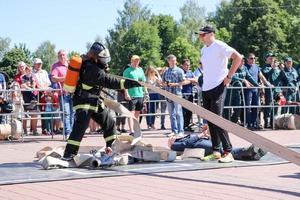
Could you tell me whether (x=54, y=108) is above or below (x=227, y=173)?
above

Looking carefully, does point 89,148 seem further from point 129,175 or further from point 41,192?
point 41,192

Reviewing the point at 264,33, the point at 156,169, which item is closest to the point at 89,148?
the point at 156,169

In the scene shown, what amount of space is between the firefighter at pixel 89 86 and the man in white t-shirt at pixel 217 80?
125cm

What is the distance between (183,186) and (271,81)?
34.6 feet

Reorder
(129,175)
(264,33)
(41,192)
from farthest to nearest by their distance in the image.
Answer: (264,33) < (129,175) < (41,192)

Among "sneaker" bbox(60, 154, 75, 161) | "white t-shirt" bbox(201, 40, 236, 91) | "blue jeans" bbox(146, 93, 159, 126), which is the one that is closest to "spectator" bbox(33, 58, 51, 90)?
"blue jeans" bbox(146, 93, 159, 126)

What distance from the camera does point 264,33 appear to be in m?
65.9

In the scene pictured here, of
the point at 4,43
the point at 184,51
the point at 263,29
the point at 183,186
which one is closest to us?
the point at 183,186

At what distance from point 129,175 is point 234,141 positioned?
17.5ft

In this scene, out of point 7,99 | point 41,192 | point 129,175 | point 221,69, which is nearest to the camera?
point 41,192

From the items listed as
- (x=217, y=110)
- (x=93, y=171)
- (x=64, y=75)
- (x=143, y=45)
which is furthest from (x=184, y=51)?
(x=93, y=171)

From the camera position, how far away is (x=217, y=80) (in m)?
8.80

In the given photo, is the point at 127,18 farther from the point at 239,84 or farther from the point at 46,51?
the point at 239,84

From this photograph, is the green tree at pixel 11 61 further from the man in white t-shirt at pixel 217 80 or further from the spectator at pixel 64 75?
the man in white t-shirt at pixel 217 80
